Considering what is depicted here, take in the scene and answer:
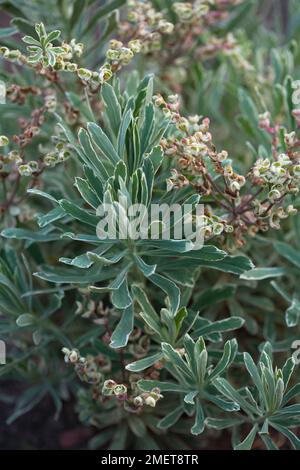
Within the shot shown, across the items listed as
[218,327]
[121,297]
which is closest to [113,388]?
[121,297]

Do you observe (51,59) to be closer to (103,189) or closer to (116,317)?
(103,189)

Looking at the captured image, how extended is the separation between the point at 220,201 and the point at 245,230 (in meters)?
0.09

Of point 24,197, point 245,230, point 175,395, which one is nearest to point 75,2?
point 24,197

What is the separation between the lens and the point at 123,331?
1.36 meters

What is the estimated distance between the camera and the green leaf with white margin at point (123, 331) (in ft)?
4.34

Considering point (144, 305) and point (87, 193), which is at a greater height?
point (87, 193)

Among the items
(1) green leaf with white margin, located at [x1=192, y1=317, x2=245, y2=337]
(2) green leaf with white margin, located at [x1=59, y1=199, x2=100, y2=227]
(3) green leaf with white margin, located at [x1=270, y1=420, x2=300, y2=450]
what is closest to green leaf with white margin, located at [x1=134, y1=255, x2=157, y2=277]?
(2) green leaf with white margin, located at [x1=59, y1=199, x2=100, y2=227]

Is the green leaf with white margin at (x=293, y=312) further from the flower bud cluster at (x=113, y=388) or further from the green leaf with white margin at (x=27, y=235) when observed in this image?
the green leaf with white margin at (x=27, y=235)

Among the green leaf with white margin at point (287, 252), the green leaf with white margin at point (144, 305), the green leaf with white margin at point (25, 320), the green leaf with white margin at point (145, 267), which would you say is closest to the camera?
the green leaf with white margin at point (145, 267)

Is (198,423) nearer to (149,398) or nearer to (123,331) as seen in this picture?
(149,398)

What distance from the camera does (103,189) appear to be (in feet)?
4.46

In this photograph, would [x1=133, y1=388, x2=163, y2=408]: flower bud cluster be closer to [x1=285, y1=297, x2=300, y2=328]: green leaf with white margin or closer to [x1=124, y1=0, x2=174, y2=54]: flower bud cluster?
[x1=285, y1=297, x2=300, y2=328]: green leaf with white margin

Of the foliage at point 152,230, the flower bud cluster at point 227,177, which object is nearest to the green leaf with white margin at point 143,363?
the foliage at point 152,230

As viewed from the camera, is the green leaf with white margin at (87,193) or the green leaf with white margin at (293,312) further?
the green leaf with white margin at (293,312)
